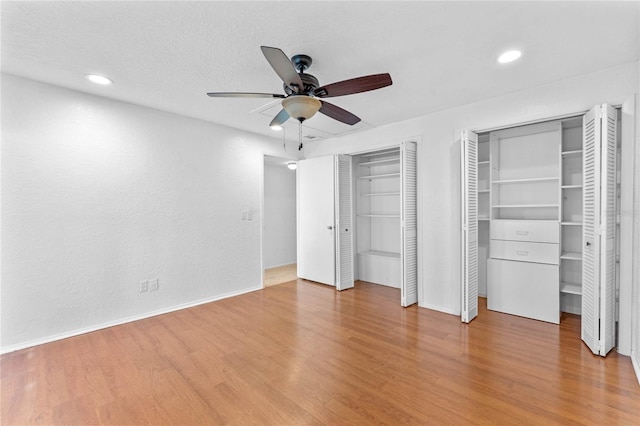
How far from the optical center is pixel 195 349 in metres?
2.70

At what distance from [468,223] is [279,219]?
4125mm

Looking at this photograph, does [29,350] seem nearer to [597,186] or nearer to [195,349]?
[195,349]

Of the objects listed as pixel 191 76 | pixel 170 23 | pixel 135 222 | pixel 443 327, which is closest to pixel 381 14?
pixel 170 23

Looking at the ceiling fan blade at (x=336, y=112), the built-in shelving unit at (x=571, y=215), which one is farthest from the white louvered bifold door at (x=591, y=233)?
the ceiling fan blade at (x=336, y=112)

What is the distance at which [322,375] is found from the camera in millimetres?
2268

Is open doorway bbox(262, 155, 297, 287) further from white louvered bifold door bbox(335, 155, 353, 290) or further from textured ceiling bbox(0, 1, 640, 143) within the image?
textured ceiling bbox(0, 1, 640, 143)

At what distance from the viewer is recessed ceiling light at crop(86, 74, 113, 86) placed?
266 cm

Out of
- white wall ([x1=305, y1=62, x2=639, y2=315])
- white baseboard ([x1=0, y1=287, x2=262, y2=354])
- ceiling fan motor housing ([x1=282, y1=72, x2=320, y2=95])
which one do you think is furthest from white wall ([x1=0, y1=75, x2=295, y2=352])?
white wall ([x1=305, y1=62, x2=639, y2=315])

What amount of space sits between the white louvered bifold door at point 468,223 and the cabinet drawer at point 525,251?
44cm

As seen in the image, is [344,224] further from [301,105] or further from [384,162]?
[301,105]

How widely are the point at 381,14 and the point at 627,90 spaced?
241 centimetres

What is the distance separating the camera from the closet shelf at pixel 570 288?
10.4ft

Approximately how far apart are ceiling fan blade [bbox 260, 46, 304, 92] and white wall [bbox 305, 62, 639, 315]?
172cm

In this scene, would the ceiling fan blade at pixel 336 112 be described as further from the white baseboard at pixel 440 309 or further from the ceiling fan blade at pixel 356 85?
the white baseboard at pixel 440 309
